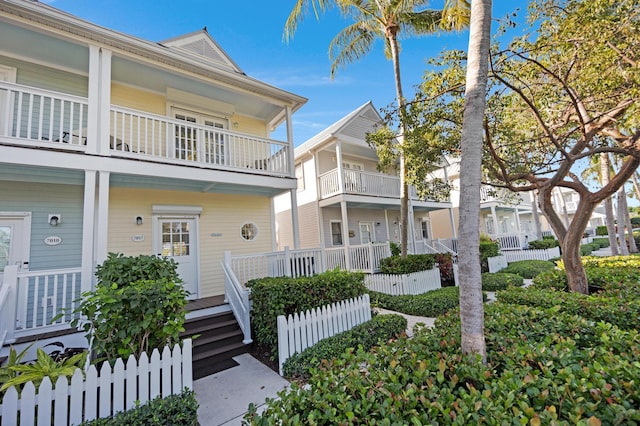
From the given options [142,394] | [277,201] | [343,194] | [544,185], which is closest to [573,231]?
[544,185]

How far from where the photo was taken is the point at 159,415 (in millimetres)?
2844

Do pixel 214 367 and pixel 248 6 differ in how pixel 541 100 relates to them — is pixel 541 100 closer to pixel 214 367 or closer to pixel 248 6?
pixel 248 6

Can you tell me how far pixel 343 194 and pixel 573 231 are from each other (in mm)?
7382

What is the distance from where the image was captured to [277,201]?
49.3 feet

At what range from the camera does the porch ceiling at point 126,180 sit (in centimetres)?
537

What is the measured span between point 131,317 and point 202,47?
9.29 meters

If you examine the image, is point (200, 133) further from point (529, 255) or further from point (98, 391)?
point (529, 255)

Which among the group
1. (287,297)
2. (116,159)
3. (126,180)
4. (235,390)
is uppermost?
(116,159)

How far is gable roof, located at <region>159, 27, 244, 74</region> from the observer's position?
344 inches

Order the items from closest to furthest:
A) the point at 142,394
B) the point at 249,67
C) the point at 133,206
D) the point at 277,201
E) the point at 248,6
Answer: the point at 142,394 < the point at 133,206 < the point at 248,6 < the point at 249,67 < the point at 277,201

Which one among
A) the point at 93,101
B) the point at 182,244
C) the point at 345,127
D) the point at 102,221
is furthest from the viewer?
the point at 345,127

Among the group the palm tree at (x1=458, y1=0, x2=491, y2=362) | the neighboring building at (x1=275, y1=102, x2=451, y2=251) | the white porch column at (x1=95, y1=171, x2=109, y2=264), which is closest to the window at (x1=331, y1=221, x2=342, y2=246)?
the neighboring building at (x1=275, y1=102, x2=451, y2=251)

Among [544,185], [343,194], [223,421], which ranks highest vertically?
[343,194]

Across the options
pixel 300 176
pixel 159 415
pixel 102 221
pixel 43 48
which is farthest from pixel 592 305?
pixel 300 176
